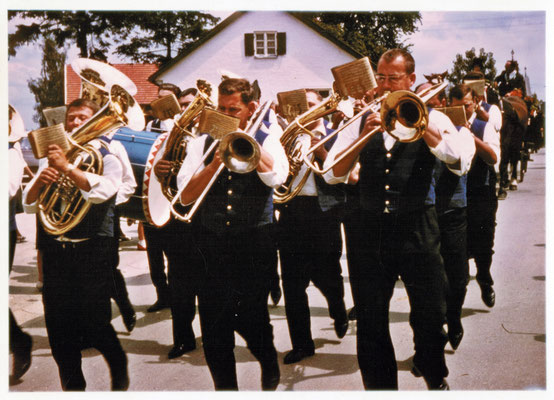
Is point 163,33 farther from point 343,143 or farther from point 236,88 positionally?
point 343,143

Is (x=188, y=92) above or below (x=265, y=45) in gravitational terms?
below

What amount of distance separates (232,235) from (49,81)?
2114 millimetres

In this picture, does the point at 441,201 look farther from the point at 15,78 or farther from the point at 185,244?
the point at 15,78

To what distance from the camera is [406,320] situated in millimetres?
5074

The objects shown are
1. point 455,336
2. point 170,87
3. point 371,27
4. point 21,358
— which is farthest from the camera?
point 170,87

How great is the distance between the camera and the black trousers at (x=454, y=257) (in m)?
4.49

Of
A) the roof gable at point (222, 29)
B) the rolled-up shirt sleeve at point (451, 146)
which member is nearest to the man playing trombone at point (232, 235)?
the rolled-up shirt sleeve at point (451, 146)

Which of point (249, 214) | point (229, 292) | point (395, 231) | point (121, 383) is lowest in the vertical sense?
point (121, 383)

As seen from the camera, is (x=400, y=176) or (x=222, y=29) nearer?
(x=400, y=176)

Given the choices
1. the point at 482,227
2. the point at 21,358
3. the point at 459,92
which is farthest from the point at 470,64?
the point at 21,358

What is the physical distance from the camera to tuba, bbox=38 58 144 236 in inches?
142

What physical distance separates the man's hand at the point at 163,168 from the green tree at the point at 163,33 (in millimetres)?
1022

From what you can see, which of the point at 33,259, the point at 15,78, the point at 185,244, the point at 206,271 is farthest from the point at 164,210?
the point at 33,259

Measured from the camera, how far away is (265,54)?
5.12 m
